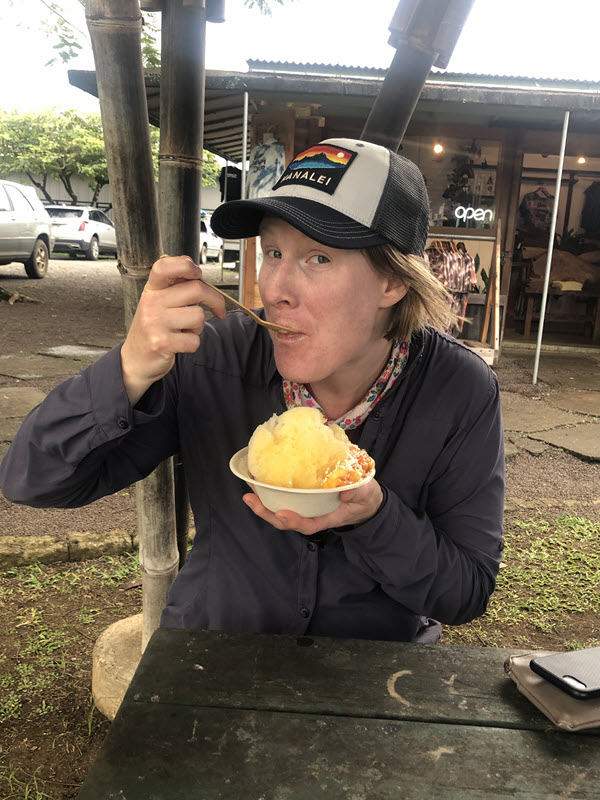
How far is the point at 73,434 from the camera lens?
1.41 m

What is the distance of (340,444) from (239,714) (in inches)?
20.5

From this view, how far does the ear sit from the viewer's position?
1645 mm

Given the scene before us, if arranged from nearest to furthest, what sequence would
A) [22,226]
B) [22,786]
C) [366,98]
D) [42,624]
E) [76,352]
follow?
1. [22,786]
2. [42,624]
3. [366,98]
4. [76,352]
5. [22,226]

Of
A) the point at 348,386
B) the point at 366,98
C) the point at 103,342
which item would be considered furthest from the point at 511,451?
the point at 103,342

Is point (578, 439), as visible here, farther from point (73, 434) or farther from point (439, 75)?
point (439, 75)

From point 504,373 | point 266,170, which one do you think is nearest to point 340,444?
point 504,373

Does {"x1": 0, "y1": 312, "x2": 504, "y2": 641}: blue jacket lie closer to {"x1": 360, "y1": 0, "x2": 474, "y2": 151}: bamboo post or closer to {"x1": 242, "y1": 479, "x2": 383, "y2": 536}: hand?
{"x1": 242, "y1": 479, "x2": 383, "y2": 536}: hand

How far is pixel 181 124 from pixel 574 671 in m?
1.68

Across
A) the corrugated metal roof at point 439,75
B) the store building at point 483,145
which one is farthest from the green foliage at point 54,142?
the corrugated metal roof at point 439,75

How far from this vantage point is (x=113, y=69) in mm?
1636

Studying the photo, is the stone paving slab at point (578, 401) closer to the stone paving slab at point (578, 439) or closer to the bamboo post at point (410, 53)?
the stone paving slab at point (578, 439)

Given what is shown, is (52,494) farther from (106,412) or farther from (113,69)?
(113,69)

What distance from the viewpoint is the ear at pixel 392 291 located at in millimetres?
1645

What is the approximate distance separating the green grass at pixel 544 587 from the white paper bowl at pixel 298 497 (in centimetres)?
204
